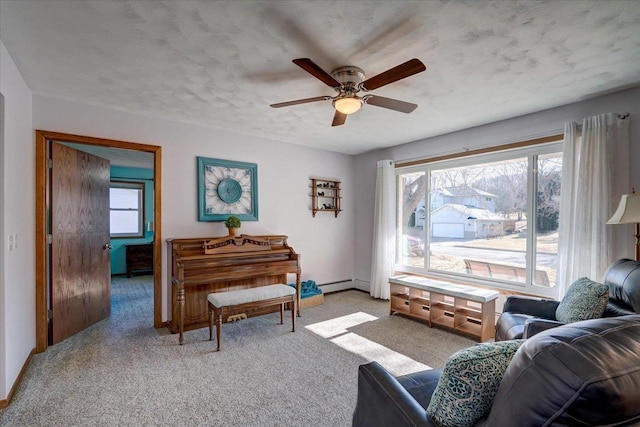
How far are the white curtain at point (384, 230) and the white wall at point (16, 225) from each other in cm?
407

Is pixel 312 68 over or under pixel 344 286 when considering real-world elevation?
over

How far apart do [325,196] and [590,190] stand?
130 inches

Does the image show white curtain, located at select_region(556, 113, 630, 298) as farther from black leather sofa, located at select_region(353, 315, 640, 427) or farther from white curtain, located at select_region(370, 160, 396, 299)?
black leather sofa, located at select_region(353, 315, 640, 427)

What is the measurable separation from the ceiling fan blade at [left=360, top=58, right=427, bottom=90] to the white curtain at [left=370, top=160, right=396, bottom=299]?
2.71 m

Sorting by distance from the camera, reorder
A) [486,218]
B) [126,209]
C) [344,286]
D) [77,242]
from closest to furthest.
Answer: [77,242] < [486,218] < [344,286] < [126,209]

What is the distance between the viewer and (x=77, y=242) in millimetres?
3287

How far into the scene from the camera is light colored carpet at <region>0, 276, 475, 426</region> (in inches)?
76.5

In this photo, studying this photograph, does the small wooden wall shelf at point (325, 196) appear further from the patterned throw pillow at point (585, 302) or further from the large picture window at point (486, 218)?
the patterned throw pillow at point (585, 302)

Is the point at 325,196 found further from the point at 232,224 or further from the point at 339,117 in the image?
the point at 339,117

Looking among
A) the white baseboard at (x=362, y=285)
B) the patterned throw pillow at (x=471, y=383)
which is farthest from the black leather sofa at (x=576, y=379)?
the white baseboard at (x=362, y=285)

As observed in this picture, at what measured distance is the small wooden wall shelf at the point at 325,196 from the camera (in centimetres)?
484

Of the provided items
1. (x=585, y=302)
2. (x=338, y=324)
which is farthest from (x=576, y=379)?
(x=338, y=324)

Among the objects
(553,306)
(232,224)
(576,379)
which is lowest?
(553,306)

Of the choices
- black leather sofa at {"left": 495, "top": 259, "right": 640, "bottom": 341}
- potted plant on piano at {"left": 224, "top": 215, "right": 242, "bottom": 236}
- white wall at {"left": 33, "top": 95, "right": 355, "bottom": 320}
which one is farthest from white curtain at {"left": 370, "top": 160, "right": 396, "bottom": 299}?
potted plant on piano at {"left": 224, "top": 215, "right": 242, "bottom": 236}
